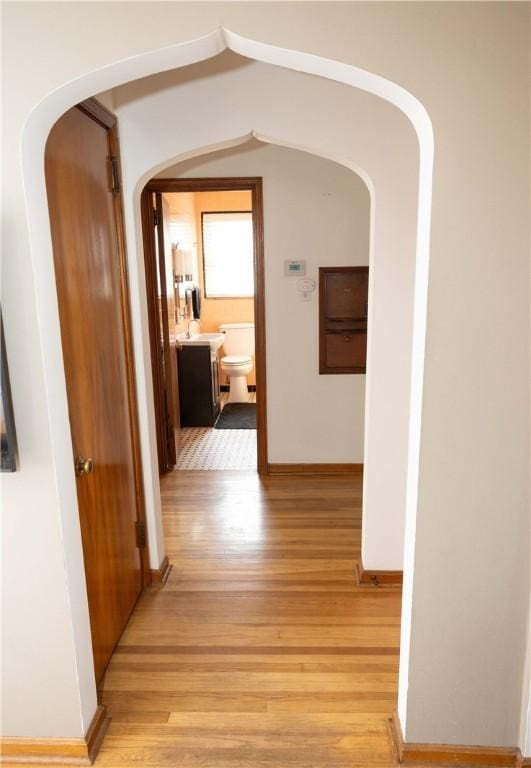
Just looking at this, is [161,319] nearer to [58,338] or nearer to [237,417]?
[237,417]

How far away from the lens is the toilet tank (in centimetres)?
667

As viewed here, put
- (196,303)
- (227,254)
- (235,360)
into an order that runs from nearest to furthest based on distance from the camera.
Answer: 1. (235,360)
2. (196,303)
3. (227,254)

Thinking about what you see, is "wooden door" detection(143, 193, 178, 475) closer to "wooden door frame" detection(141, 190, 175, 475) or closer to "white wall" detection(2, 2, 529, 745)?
"wooden door frame" detection(141, 190, 175, 475)

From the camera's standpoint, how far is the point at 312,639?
2.56 metres

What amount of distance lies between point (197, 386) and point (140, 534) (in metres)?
2.90

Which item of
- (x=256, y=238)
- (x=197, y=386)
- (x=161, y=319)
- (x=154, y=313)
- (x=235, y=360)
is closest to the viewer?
(x=256, y=238)

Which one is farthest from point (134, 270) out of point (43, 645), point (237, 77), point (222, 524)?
point (222, 524)

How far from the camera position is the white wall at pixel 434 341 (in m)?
1.47

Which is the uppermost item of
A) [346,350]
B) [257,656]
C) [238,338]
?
[346,350]

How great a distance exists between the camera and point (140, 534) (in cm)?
285

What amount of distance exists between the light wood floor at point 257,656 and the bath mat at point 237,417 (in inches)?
83.3

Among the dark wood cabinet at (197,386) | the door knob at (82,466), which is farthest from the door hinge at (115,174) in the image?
the dark wood cabinet at (197,386)

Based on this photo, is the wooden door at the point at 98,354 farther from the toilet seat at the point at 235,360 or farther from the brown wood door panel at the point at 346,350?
the toilet seat at the point at 235,360

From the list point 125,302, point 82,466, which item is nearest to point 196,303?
point 125,302
